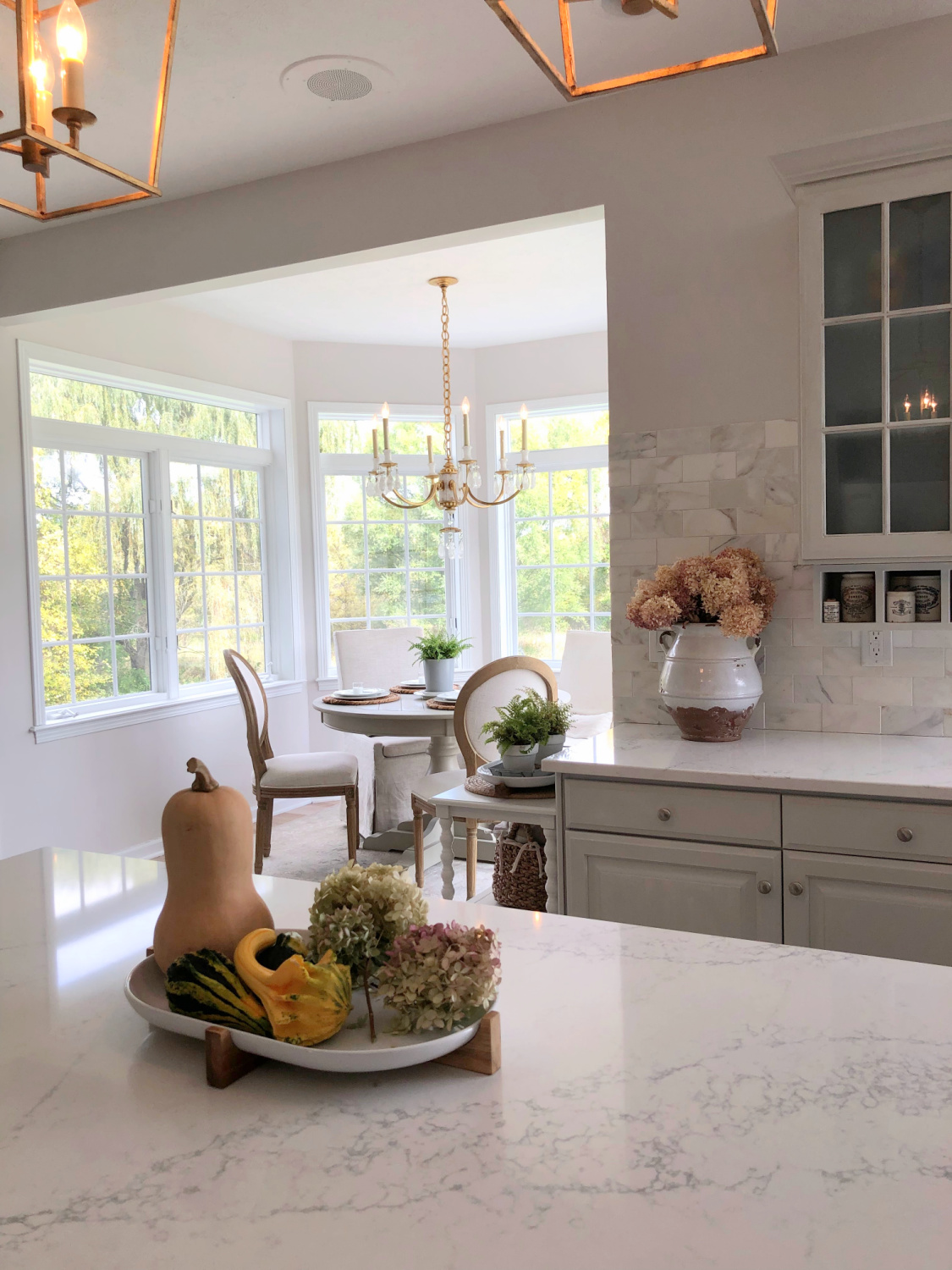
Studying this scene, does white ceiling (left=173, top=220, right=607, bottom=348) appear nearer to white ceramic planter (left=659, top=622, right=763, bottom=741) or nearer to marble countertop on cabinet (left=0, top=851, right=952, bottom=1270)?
white ceramic planter (left=659, top=622, right=763, bottom=741)

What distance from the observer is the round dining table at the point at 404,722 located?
13.8 feet

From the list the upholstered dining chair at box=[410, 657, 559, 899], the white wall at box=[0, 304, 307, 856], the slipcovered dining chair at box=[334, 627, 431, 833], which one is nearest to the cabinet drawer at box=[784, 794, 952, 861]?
the upholstered dining chair at box=[410, 657, 559, 899]

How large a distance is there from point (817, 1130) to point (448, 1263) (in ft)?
1.12

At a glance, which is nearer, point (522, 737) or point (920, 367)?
point (920, 367)

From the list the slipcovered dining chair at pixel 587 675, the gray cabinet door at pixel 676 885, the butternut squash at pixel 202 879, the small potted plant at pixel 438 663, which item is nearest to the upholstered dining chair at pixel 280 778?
the small potted plant at pixel 438 663

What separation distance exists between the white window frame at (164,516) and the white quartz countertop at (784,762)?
280 cm

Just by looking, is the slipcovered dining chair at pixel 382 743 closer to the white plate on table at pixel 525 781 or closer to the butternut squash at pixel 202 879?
the white plate on table at pixel 525 781

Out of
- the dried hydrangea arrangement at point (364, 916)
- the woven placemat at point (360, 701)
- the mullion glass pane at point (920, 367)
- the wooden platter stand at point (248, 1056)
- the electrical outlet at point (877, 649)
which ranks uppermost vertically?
the mullion glass pane at point (920, 367)

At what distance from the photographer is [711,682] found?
2.51 meters

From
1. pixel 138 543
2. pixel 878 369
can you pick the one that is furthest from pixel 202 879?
pixel 138 543

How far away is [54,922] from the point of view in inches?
54.3

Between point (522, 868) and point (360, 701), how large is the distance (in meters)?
2.05

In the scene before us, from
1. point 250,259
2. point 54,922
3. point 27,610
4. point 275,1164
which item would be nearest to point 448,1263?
point 275,1164

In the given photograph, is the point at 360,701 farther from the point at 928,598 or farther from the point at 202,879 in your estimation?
the point at 202,879
